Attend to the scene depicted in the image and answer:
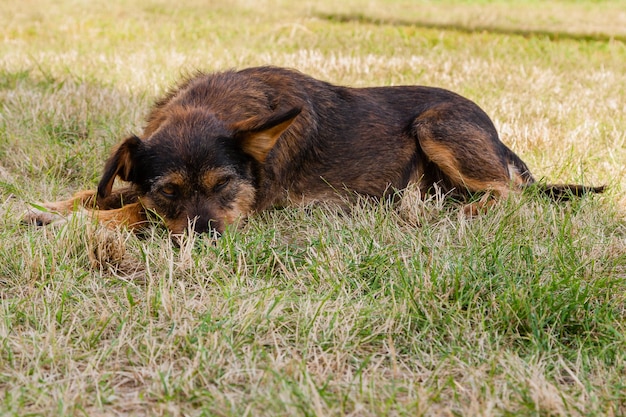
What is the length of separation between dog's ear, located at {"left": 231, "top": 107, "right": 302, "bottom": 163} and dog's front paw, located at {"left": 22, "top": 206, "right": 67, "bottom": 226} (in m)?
1.19

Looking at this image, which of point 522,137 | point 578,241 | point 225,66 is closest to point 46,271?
point 578,241

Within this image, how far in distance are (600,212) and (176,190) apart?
9.16 feet

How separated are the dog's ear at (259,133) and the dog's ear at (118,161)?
23.8 inches

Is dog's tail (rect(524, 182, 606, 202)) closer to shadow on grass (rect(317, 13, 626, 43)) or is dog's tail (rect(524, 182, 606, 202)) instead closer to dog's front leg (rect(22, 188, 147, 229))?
dog's front leg (rect(22, 188, 147, 229))

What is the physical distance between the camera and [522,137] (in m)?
6.62

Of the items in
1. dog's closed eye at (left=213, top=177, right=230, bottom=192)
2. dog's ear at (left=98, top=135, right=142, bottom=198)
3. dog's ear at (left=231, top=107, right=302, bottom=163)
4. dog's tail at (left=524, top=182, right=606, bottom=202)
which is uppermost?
dog's ear at (left=231, top=107, right=302, bottom=163)

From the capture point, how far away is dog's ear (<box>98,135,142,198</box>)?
4.20 metres

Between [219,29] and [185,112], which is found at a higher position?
[185,112]

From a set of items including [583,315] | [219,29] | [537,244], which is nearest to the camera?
[583,315]

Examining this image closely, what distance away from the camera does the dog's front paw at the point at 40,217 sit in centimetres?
440

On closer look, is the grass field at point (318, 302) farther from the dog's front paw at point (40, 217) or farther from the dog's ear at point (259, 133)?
the dog's ear at point (259, 133)

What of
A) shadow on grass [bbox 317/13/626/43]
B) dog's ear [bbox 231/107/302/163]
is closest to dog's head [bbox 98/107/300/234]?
dog's ear [bbox 231/107/302/163]

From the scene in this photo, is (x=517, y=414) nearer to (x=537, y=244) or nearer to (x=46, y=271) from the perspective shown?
(x=537, y=244)

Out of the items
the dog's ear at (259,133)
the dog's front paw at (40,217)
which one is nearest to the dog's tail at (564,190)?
the dog's ear at (259,133)
